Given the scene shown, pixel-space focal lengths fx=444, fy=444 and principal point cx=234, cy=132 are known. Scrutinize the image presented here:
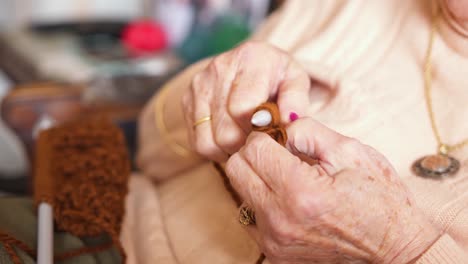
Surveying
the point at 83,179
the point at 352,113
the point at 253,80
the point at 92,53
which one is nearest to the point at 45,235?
the point at 83,179

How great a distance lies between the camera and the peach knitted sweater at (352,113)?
682 mm

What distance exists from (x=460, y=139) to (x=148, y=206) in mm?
566

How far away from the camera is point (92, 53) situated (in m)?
2.45

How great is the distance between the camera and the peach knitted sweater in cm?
68

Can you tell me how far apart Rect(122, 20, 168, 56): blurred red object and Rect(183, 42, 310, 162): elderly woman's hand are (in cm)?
184

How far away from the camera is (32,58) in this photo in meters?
2.45

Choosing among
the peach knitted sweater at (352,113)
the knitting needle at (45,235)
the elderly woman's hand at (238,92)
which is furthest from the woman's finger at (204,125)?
the knitting needle at (45,235)

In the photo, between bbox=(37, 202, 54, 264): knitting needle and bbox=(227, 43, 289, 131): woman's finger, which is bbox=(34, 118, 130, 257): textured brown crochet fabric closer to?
bbox=(37, 202, 54, 264): knitting needle

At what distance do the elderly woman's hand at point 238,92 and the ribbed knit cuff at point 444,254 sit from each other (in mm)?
245

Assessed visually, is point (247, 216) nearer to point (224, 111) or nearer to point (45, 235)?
point (224, 111)

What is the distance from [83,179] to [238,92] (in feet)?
1.05

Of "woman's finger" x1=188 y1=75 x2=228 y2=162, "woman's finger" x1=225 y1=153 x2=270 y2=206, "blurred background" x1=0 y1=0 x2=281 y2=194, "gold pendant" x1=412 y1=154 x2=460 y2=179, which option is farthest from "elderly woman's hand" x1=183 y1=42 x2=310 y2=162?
"blurred background" x1=0 y1=0 x2=281 y2=194

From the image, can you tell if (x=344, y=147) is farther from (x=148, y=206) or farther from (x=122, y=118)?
(x=122, y=118)

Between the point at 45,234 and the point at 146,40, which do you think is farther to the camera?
the point at 146,40
